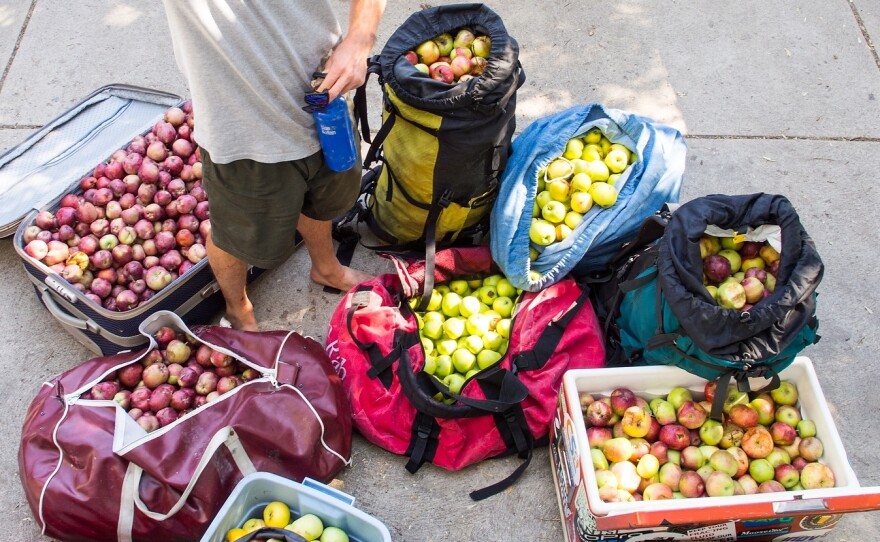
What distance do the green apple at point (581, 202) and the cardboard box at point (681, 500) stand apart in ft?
2.34

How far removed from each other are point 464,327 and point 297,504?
3.11ft

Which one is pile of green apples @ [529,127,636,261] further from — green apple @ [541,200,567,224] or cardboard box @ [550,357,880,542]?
cardboard box @ [550,357,880,542]

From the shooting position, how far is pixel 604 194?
9.39ft

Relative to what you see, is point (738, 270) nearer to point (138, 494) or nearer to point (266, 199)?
point (266, 199)

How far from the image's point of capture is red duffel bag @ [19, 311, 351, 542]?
92.1 inches

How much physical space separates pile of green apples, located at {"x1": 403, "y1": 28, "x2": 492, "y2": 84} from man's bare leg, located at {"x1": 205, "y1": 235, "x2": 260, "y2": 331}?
1.04 meters

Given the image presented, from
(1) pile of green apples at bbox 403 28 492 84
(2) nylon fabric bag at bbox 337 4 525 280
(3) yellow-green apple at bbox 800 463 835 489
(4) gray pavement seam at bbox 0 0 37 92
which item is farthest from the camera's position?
(4) gray pavement seam at bbox 0 0 37 92

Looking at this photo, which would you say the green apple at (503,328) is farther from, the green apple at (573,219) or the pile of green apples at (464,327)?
the green apple at (573,219)

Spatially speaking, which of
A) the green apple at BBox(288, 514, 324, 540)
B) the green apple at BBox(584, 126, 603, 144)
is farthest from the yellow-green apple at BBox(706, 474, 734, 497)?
the green apple at BBox(584, 126, 603, 144)

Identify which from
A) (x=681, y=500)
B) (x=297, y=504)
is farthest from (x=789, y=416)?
(x=297, y=504)

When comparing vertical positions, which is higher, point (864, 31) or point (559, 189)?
point (559, 189)

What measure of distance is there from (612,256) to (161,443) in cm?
187

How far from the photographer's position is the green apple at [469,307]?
9.53 feet

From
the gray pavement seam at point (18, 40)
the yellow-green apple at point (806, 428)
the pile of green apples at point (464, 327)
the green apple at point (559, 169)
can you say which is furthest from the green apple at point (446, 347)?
the gray pavement seam at point (18, 40)
